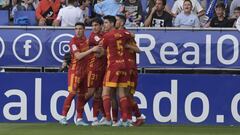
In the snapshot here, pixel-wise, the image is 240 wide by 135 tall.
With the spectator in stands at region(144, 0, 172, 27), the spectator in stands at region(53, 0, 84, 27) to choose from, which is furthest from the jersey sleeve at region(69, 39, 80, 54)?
the spectator in stands at region(144, 0, 172, 27)

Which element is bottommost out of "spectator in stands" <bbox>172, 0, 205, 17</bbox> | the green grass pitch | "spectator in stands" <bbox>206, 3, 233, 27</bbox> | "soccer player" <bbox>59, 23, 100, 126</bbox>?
the green grass pitch

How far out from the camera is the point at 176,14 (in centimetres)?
1848

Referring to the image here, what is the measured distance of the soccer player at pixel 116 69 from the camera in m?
14.3

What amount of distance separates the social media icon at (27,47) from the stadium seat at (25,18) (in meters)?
1.33

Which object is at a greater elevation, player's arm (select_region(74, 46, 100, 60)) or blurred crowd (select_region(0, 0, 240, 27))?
blurred crowd (select_region(0, 0, 240, 27))

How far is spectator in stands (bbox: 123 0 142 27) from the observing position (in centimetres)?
1842

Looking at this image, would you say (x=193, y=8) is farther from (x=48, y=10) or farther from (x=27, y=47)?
(x=27, y=47)

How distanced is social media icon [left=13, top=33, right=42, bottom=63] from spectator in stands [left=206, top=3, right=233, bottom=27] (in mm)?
4019

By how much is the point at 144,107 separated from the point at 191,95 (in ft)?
3.46

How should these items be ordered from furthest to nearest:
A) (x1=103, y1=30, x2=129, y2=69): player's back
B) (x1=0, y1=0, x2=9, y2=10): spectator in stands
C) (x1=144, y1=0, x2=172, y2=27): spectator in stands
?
(x1=0, y1=0, x2=9, y2=10): spectator in stands, (x1=144, y1=0, x2=172, y2=27): spectator in stands, (x1=103, y1=30, x2=129, y2=69): player's back

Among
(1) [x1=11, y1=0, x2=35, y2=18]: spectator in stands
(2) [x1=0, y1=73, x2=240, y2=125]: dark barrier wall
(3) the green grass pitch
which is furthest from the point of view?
(1) [x1=11, y1=0, x2=35, y2=18]: spectator in stands

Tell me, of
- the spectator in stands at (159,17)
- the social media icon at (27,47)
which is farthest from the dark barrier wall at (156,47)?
the spectator in stands at (159,17)

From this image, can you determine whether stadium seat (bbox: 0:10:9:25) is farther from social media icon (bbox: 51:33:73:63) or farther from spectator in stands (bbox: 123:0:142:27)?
spectator in stands (bbox: 123:0:142:27)

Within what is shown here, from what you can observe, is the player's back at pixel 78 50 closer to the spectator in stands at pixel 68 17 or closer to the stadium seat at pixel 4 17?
the spectator in stands at pixel 68 17
